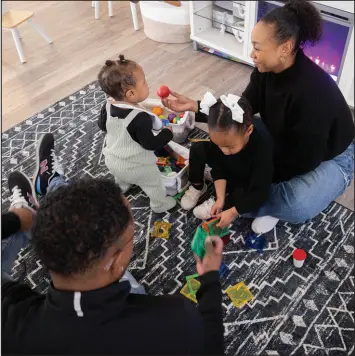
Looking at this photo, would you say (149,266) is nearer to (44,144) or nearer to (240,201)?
(240,201)

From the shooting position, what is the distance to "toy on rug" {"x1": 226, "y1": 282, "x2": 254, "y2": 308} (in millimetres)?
1393

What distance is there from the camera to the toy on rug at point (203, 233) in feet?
4.45

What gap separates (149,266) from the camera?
1.51 meters

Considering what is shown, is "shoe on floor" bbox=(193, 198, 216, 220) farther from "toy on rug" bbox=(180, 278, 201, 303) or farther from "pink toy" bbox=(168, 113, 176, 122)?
"pink toy" bbox=(168, 113, 176, 122)

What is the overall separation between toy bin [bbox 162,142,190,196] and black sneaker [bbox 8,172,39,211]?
0.53 meters

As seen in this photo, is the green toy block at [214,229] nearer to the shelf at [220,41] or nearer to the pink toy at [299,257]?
the pink toy at [299,257]

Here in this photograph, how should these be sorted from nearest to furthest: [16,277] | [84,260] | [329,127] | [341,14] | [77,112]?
Answer: 1. [84,260]
2. [329,127]
3. [16,277]
4. [341,14]
5. [77,112]

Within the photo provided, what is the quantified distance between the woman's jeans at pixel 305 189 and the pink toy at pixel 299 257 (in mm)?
133

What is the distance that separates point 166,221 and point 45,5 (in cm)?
247

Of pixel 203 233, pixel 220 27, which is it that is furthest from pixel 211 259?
pixel 220 27

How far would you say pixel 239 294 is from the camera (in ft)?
4.62

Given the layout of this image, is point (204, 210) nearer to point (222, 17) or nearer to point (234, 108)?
point (234, 108)

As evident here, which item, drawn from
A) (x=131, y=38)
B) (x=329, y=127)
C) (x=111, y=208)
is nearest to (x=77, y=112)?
(x=131, y=38)

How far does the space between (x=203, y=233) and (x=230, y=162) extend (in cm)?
28
